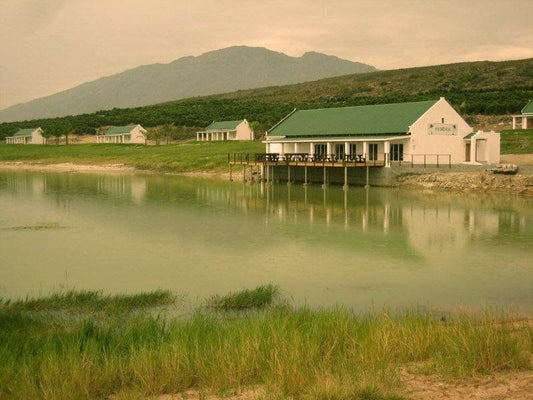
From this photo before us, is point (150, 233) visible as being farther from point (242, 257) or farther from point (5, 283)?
point (5, 283)

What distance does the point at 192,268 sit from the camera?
16.4 meters

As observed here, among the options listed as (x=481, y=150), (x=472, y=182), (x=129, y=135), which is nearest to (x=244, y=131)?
(x=129, y=135)

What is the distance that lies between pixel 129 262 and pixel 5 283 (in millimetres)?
3504

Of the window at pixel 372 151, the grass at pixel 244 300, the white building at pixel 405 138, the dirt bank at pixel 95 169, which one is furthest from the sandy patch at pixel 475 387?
the dirt bank at pixel 95 169

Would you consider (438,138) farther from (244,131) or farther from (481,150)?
(244,131)

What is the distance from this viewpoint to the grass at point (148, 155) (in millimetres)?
62375

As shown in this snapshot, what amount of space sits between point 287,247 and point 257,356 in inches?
473

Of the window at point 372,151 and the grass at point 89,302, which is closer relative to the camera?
the grass at point 89,302

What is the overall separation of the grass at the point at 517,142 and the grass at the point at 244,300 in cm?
4450

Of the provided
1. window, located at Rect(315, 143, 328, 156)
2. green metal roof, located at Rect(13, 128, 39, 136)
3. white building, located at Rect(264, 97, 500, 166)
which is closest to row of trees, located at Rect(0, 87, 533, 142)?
green metal roof, located at Rect(13, 128, 39, 136)

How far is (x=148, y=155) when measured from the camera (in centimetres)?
7169

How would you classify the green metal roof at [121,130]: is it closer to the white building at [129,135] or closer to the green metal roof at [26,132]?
the white building at [129,135]

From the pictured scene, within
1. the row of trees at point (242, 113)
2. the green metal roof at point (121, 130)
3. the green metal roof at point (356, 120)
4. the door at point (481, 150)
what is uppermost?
the row of trees at point (242, 113)

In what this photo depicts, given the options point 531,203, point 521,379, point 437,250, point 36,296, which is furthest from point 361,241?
point 531,203
